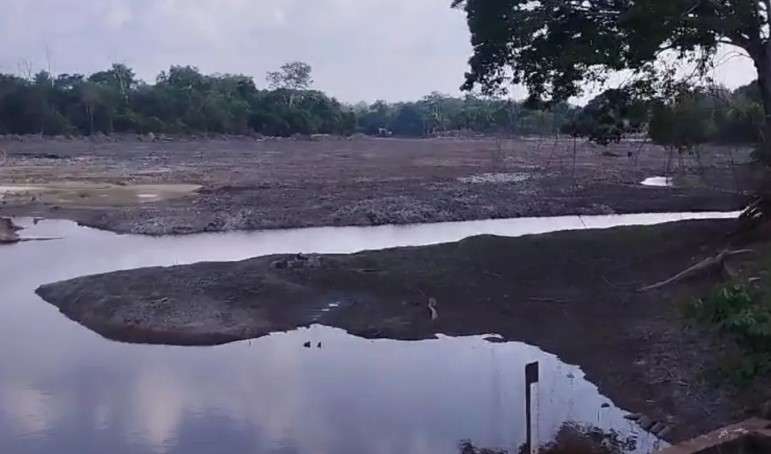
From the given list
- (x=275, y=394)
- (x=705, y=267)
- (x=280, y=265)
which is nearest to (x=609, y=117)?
(x=705, y=267)

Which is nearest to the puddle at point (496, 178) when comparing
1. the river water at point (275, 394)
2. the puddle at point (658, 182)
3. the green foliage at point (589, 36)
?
the puddle at point (658, 182)

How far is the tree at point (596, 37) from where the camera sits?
1495 centimetres

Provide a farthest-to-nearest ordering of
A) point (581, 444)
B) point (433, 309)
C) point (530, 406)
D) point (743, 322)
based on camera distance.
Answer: point (433, 309) < point (581, 444) < point (530, 406) < point (743, 322)

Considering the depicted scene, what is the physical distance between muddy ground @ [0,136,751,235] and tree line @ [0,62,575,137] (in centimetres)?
1083

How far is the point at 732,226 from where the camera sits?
17.7 m

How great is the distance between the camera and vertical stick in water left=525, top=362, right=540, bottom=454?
8.38 m

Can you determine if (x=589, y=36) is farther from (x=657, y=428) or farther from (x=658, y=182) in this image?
(x=658, y=182)

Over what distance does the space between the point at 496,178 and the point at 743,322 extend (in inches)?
1337

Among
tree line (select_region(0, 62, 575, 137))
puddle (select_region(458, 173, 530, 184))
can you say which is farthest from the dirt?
tree line (select_region(0, 62, 575, 137))

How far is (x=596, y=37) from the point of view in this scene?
52.5ft

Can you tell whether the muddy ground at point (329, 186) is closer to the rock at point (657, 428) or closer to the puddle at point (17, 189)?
the puddle at point (17, 189)

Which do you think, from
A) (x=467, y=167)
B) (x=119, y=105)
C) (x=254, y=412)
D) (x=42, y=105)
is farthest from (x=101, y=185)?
(x=119, y=105)

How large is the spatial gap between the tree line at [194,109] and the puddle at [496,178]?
50.1 ft

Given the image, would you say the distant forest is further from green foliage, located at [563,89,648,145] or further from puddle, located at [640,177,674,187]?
green foliage, located at [563,89,648,145]
